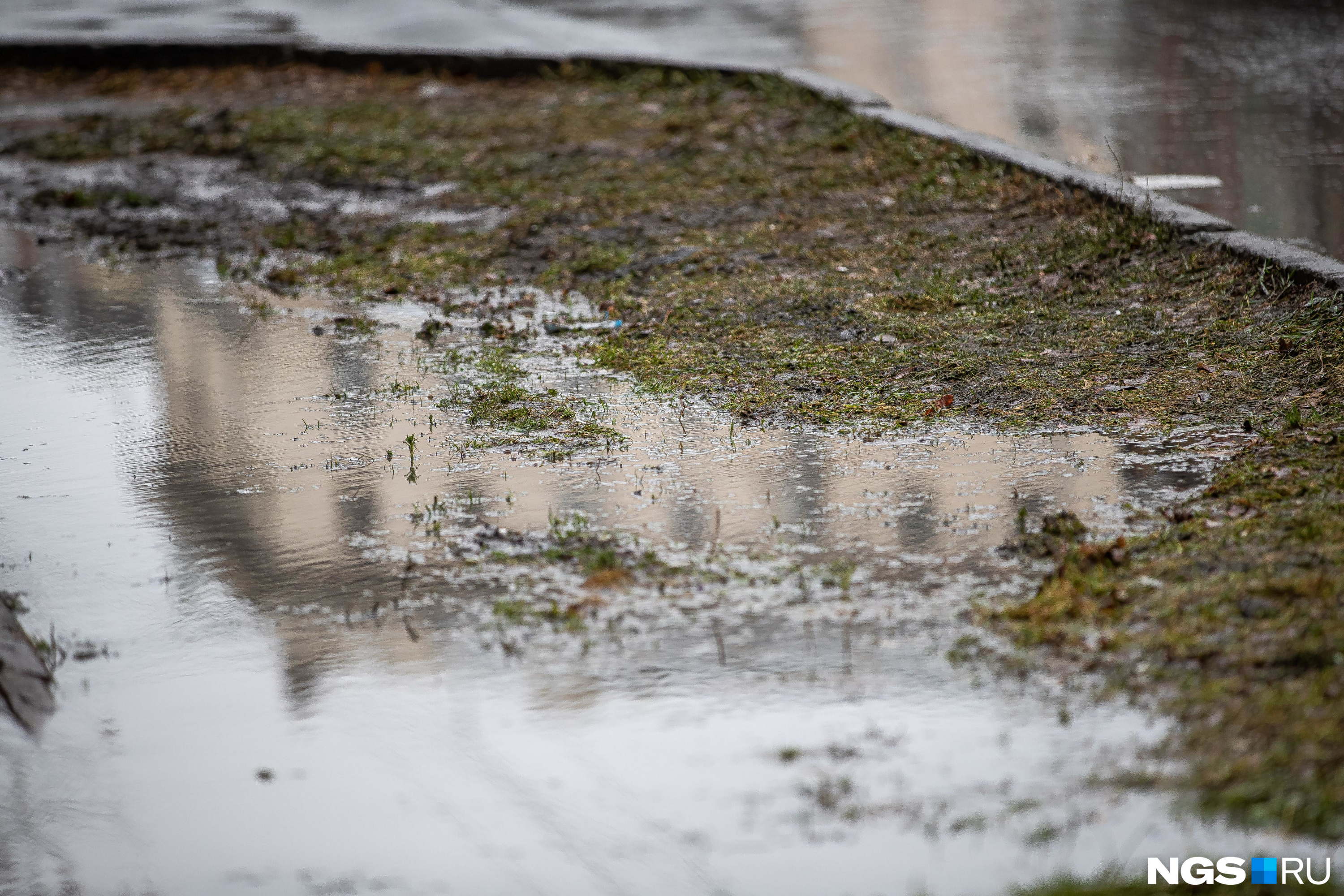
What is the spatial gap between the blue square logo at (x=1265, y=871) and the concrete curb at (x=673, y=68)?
11.4ft

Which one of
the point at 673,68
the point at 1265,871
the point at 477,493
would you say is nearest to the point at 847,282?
the point at 477,493

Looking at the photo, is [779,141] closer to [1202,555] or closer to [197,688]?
[1202,555]

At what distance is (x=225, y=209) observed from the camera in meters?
8.43

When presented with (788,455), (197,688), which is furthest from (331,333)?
(197,688)

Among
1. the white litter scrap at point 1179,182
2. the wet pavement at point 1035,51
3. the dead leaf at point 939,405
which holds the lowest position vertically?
the dead leaf at point 939,405

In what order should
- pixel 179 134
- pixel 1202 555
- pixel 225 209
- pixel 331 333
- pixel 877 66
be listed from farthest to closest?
pixel 877 66 → pixel 179 134 → pixel 225 209 → pixel 331 333 → pixel 1202 555

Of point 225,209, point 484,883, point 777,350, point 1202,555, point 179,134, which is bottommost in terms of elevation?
point 484,883

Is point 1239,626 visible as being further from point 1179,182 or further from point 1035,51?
point 1035,51

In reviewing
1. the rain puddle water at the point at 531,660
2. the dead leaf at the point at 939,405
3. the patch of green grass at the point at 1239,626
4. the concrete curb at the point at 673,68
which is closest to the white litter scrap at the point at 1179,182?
the concrete curb at the point at 673,68

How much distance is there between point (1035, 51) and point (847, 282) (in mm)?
7152

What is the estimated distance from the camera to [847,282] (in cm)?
631

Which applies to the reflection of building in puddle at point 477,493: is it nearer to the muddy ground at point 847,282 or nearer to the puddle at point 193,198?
the muddy ground at point 847,282

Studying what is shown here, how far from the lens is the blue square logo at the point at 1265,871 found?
2545 mm

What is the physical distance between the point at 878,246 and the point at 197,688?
4258 millimetres
